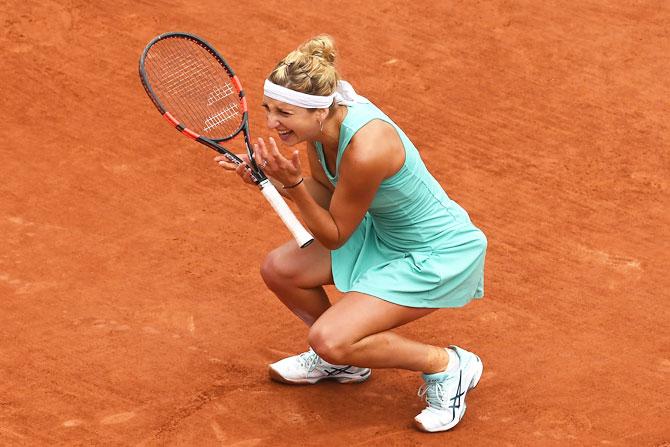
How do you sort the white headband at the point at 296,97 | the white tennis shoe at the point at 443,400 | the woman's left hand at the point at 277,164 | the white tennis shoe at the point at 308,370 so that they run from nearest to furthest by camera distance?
the woman's left hand at the point at 277,164 → the white headband at the point at 296,97 → the white tennis shoe at the point at 443,400 → the white tennis shoe at the point at 308,370

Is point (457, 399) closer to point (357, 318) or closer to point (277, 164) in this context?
point (357, 318)

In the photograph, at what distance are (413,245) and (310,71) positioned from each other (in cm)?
83

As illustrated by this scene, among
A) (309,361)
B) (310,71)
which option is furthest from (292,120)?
(309,361)

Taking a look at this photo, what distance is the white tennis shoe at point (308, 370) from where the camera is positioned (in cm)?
491

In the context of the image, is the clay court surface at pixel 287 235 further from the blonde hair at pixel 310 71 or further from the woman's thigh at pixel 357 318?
the blonde hair at pixel 310 71

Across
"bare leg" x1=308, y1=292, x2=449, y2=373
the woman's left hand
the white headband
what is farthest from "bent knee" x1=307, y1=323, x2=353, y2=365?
the white headband

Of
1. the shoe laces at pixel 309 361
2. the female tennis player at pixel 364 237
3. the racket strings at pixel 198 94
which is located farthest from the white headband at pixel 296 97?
the shoe laces at pixel 309 361

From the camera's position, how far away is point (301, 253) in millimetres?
4758

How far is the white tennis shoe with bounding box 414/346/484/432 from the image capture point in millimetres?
4617

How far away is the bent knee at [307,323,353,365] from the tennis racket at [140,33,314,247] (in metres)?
0.35

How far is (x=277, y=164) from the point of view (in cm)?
414

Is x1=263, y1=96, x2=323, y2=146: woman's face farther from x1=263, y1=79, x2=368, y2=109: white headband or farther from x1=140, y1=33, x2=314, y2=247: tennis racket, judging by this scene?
x1=140, y1=33, x2=314, y2=247: tennis racket

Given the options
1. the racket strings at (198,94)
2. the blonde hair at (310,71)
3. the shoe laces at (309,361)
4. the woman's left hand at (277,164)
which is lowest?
the shoe laces at (309,361)

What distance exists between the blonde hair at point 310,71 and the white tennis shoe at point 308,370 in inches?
48.5
